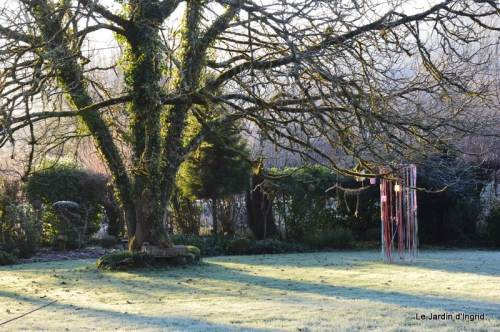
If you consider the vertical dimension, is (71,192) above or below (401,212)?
above

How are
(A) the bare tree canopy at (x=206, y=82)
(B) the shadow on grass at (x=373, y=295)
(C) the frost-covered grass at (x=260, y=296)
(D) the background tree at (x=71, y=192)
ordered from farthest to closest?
(D) the background tree at (x=71, y=192) < (A) the bare tree canopy at (x=206, y=82) < (B) the shadow on grass at (x=373, y=295) < (C) the frost-covered grass at (x=260, y=296)

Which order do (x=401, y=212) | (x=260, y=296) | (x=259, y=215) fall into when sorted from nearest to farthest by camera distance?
(x=260, y=296), (x=401, y=212), (x=259, y=215)

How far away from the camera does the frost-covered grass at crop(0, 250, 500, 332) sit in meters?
6.61

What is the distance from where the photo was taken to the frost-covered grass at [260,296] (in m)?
6.61

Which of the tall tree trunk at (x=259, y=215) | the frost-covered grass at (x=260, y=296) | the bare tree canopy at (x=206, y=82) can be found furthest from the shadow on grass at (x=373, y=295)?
the tall tree trunk at (x=259, y=215)

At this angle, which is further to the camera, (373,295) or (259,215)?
(259,215)

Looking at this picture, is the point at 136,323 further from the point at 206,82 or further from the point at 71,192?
the point at 71,192

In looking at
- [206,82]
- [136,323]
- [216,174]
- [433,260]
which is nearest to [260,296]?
[136,323]

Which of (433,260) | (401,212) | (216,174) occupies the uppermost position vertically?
(216,174)

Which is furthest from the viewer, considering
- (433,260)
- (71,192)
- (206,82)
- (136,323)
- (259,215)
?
(71,192)

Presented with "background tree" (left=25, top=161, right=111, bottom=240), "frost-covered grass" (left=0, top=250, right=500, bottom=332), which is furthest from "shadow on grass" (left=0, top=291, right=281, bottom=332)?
"background tree" (left=25, top=161, right=111, bottom=240)

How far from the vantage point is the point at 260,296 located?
8859mm

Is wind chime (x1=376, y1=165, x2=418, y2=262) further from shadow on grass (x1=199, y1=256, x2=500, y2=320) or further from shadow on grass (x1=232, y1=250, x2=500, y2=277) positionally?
shadow on grass (x1=199, y1=256, x2=500, y2=320)

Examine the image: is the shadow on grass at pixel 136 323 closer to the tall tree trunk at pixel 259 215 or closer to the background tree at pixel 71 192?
the background tree at pixel 71 192
